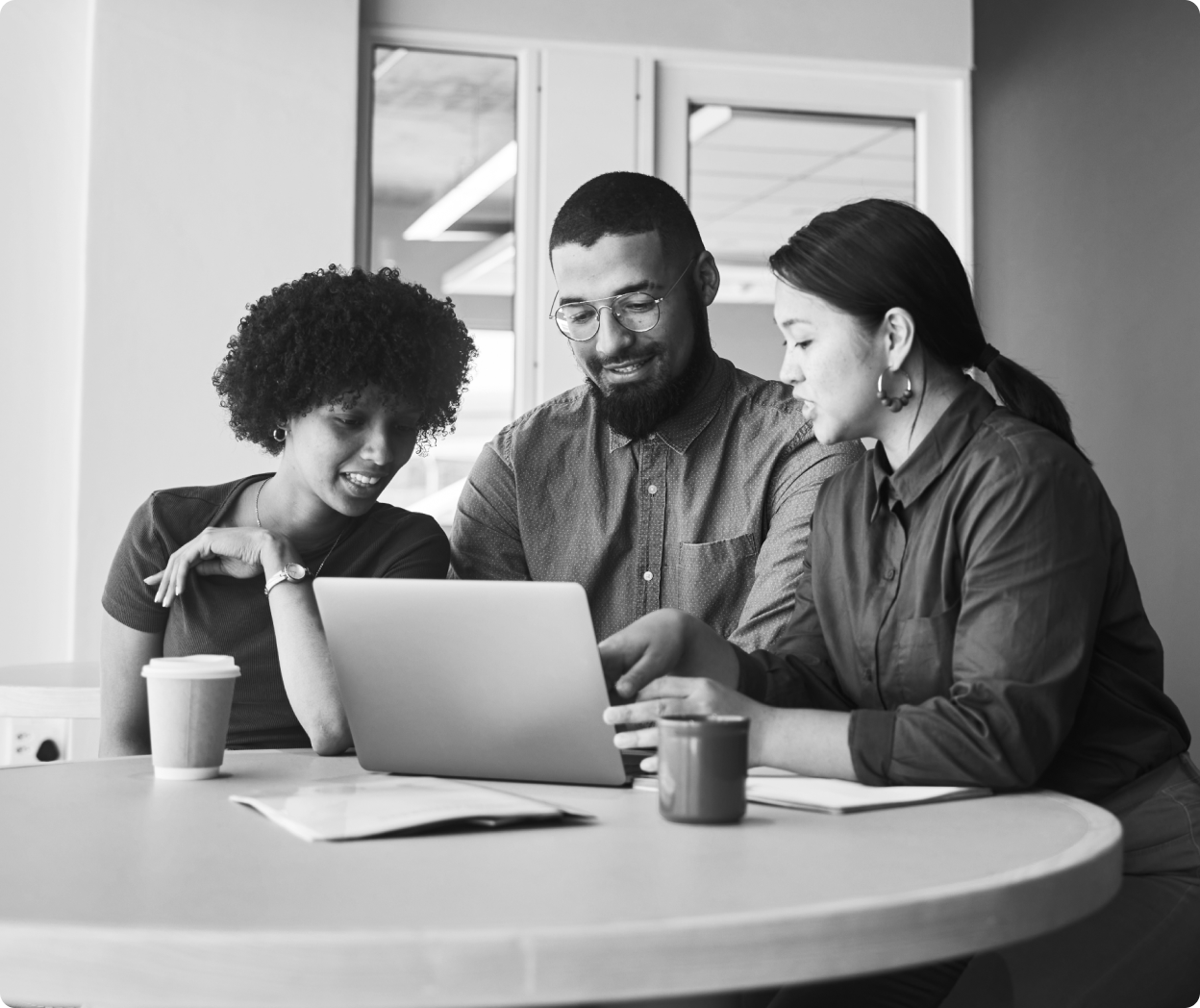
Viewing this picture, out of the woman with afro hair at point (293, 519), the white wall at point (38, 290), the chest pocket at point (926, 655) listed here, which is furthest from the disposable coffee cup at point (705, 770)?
the white wall at point (38, 290)

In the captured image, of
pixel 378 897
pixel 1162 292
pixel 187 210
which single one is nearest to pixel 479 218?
pixel 187 210

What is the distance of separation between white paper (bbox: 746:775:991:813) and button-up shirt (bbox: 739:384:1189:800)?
21 mm

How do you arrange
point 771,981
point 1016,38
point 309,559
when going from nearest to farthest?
point 771,981 < point 309,559 < point 1016,38

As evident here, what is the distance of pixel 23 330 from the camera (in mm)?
3512

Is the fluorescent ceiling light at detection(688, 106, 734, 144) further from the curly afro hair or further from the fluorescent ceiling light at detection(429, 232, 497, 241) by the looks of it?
the curly afro hair

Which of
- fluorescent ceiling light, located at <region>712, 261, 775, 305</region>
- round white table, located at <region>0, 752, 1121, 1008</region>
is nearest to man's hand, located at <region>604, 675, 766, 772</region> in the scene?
round white table, located at <region>0, 752, 1121, 1008</region>

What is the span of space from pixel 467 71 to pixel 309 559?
2244mm

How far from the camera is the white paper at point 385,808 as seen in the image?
98 cm

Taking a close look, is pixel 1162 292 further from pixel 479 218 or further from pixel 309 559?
pixel 309 559

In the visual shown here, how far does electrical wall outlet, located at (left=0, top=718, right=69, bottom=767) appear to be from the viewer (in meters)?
2.76

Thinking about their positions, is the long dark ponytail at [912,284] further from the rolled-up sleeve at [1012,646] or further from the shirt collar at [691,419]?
the shirt collar at [691,419]

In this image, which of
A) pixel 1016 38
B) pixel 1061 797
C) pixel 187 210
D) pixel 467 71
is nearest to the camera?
pixel 1061 797

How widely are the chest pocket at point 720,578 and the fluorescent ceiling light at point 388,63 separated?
2144mm

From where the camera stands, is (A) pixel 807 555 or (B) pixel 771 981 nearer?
(B) pixel 771 981
